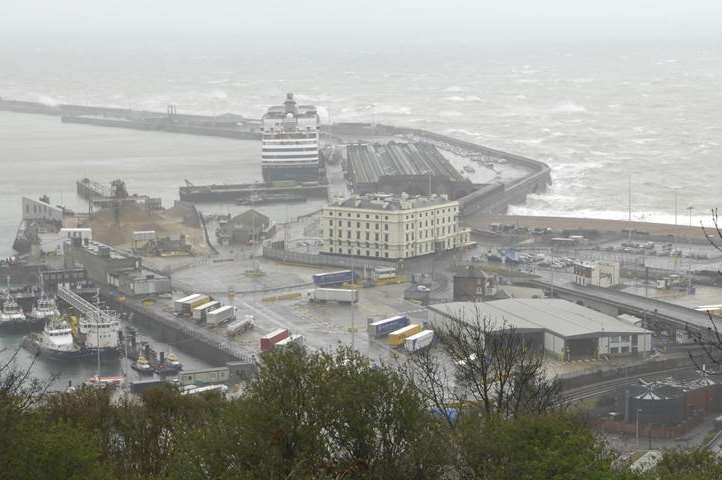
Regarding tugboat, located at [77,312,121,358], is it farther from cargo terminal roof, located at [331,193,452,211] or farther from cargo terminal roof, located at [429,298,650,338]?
cargo terminal roof, located at [331,193,452,211]

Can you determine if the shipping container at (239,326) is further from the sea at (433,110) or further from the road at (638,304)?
the sea at (433,110)

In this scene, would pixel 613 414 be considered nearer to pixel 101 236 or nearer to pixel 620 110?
pixel 101 236

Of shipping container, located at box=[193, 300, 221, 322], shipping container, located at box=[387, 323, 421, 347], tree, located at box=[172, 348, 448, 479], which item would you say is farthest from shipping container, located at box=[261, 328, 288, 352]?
tree, located at box=[172, 348, 448, 479]

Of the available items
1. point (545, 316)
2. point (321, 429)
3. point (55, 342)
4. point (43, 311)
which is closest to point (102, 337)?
point (55, 342)

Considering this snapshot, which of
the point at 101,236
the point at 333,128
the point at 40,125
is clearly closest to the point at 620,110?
the point at 333,128

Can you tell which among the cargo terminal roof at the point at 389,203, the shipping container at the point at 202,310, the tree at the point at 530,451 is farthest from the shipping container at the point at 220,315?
the tree at the point at 530,451
